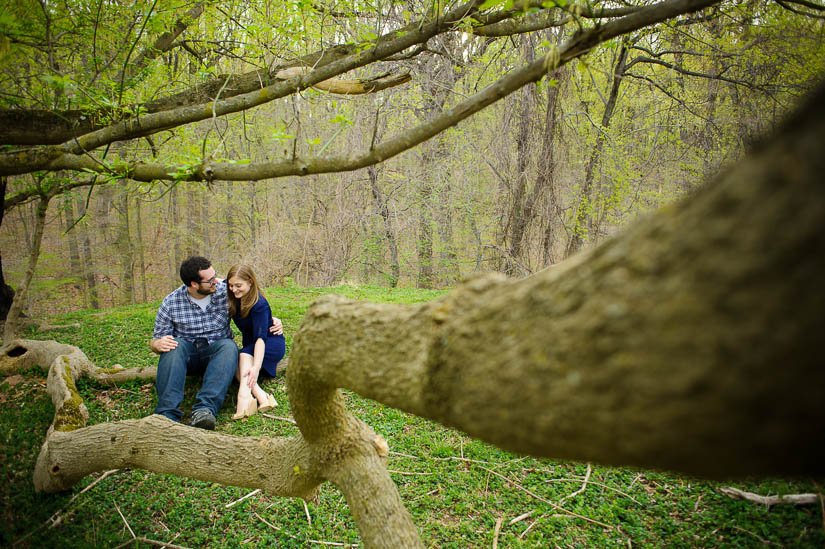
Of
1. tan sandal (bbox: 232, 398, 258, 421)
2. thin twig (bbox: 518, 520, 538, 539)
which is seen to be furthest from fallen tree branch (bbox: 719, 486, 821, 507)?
tan sandal (bbox: 232, 398, 258, 421)

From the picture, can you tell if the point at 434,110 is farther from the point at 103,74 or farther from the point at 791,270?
the point at 791,270

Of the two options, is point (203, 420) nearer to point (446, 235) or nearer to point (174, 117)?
point (174, 117)

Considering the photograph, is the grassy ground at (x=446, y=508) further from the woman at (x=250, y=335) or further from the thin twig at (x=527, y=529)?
the woman at (x=250, y=335)

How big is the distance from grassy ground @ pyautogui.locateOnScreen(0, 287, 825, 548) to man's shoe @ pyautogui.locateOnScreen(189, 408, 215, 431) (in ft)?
1.25

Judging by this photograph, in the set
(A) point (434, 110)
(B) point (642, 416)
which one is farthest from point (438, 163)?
(B) point (642, 416)

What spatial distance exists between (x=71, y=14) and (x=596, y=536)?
20.9 ft

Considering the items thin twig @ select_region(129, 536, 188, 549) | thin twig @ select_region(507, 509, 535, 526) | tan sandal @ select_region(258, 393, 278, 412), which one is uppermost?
tan sandal @ select_region(258, 393, 278, 412)

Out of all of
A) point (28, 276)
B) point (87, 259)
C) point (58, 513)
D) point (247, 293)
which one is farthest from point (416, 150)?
point (58, 513)

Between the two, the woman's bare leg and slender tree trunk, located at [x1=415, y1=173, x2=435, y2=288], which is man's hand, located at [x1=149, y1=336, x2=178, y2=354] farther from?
slender tree trunk, located at [x1=415, y1=173, x2=435, y2=288]

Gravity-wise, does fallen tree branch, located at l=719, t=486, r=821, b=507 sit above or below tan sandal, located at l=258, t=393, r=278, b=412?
above

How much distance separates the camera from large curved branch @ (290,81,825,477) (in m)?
0.51

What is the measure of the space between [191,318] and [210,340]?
299 millimetres

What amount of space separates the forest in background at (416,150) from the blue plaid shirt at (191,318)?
1.10m

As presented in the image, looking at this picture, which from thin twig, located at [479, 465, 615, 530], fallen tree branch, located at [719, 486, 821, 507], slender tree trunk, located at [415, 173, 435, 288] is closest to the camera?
fallen tree branch, located at [719, 486, 821, 507]
